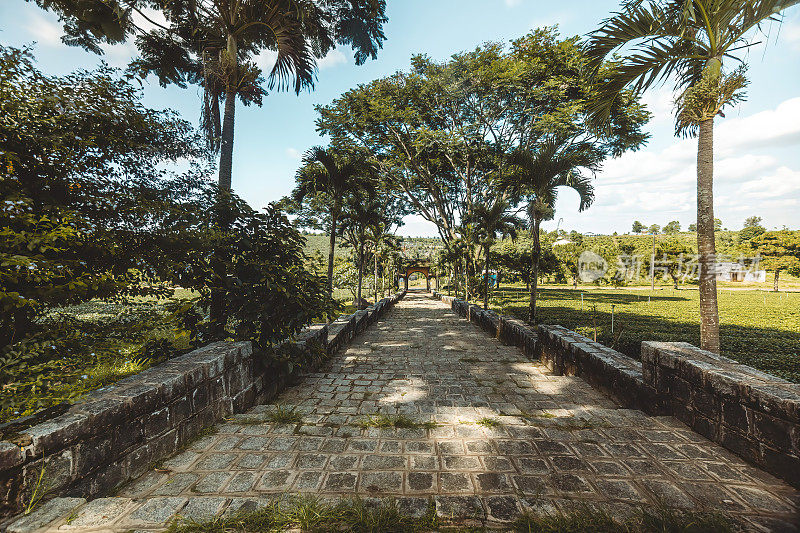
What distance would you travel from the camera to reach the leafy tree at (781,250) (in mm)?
28531

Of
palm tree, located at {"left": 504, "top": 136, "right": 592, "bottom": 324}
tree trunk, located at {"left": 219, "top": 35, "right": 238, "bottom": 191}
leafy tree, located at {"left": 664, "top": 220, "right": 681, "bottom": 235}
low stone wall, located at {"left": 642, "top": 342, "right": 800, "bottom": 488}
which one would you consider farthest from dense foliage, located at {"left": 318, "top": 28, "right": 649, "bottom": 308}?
leafy tree, located at {"left": 664, "top": 220, "right": 681, "bottom": 235}

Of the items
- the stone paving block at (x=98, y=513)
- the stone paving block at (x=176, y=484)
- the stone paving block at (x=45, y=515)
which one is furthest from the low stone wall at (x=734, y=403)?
the stone paving block at (x=45, y=515)

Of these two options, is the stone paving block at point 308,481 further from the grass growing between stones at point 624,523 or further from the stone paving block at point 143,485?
the grass growing between stones at point 624,523

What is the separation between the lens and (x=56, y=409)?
175cm

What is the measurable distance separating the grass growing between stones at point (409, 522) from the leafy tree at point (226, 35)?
5482mm

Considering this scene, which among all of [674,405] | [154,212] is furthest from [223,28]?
[674,405]

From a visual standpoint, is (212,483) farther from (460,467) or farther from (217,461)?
(460,467)

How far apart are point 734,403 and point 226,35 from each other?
874 cm

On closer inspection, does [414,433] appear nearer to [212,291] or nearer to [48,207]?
[212,291]

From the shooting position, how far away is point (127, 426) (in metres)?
1.92

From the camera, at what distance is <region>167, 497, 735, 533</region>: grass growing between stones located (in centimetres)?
149

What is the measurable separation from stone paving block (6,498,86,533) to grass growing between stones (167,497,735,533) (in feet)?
1.66

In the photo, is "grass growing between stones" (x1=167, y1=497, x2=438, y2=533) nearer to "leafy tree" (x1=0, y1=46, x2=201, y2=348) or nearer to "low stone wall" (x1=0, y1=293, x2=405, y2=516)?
"low stone wall" (x1=0, y1=293, x2=405, y2=516)

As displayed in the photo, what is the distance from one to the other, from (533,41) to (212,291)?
1503 centimetres
